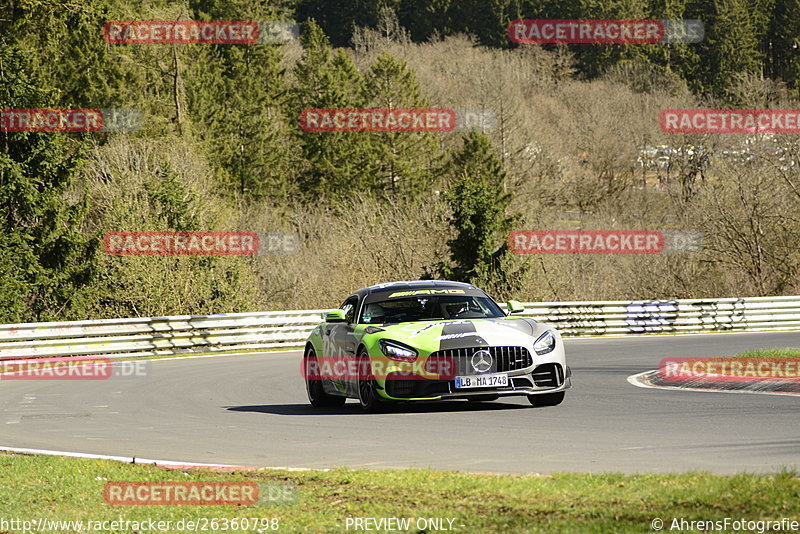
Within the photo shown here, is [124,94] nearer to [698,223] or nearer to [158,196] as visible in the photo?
[158,196]

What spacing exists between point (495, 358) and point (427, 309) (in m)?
1.75

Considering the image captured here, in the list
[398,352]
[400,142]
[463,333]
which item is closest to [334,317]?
[398,352]

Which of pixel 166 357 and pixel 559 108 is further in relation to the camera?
pixel 559 108

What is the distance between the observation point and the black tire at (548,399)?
561 inches

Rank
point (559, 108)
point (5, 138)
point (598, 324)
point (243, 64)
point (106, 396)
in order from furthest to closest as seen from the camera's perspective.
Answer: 1. point (559, 108)
2. point (243, 64)
3. point (5, 138)
4. point (598, 324)
5. point (106, 396)

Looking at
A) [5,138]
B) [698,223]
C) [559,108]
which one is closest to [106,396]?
[5,138]

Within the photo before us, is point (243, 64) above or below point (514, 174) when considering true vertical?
above

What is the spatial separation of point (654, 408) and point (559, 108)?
9765cm

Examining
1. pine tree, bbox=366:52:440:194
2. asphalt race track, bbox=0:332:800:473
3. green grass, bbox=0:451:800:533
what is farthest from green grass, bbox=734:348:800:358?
pine tree, bbox=366:52:440:194

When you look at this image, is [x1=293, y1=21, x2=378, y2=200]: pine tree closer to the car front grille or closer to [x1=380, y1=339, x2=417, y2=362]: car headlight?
[x1=380, y1=339, x2=417, y2=362]: car headlight

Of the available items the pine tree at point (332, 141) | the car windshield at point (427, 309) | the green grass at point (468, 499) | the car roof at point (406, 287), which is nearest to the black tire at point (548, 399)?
the car windshield at point (427, 309)

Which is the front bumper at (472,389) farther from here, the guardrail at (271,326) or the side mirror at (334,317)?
the guardrail at (271,326)

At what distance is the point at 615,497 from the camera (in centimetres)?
756

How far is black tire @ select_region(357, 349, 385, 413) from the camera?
1382cm
